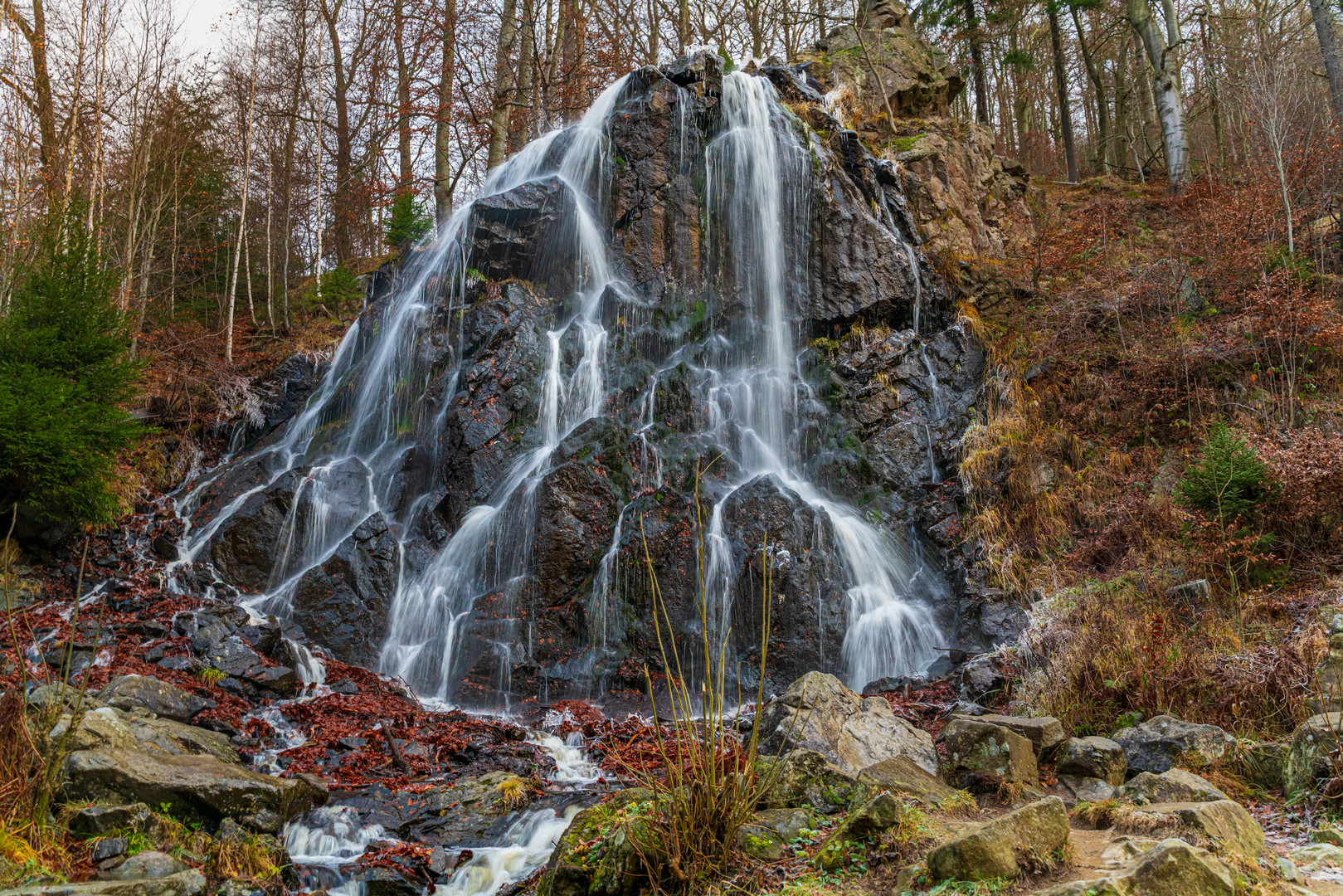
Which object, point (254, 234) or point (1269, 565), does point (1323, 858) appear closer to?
point (1269, 565)

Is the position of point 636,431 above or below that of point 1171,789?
above

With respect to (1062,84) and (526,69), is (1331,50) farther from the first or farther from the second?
(526,69)

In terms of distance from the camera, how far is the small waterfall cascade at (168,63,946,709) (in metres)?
9.46

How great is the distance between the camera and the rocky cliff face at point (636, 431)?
9.38m

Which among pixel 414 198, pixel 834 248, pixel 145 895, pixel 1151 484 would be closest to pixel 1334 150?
pixel 1151 484

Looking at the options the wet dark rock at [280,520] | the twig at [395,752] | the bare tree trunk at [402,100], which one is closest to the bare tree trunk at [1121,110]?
the bare tree trunk at [402,100]

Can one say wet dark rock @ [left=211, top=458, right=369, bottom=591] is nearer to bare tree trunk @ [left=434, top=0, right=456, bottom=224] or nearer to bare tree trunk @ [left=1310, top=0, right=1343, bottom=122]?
bare tree trunk @ [left=434, top=0, right=456, bottom=224]

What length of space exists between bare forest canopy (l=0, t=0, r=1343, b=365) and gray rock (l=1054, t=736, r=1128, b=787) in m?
9.12

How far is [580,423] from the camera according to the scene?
11008mm

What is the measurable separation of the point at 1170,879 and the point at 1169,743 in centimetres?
269

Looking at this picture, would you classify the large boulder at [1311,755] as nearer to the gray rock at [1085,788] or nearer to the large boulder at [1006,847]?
the gray rock at [1085,788]

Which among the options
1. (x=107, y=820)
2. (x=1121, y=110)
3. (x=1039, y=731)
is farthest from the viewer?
(x=1121, y=110)

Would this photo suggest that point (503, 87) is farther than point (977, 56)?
No

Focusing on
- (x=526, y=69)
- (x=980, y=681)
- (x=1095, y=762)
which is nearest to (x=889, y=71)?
(x=526, y=69)
